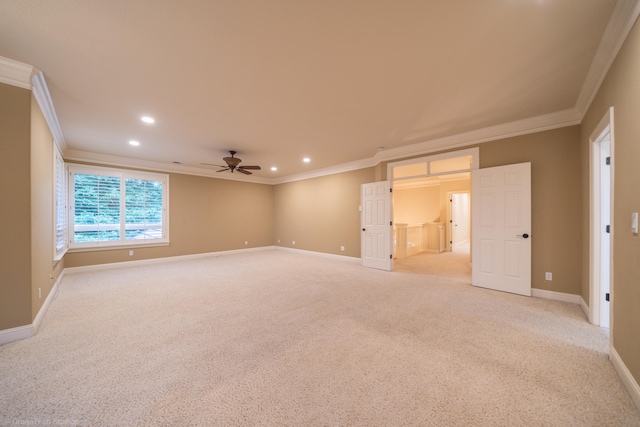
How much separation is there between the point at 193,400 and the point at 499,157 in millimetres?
5080

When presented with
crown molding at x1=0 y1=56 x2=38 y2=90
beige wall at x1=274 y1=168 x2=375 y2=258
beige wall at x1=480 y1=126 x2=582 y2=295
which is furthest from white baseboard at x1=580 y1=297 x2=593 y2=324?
crown molding at x1=0 y1=56 x2=38 y2=90

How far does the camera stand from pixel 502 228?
3.77 m

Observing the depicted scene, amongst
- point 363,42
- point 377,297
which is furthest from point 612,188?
point 377,297

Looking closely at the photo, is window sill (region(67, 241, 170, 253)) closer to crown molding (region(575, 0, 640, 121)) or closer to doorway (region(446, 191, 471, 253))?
crown molding (region(575, 0, 640, 121))

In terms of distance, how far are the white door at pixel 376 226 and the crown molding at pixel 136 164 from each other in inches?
181

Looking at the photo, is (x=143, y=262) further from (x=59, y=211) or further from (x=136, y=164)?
(x=136, y=164)

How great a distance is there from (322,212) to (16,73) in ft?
19.6

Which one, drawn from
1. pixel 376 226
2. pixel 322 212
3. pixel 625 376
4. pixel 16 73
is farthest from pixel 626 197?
pixel 322 212

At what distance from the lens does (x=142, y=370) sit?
6.19 ft

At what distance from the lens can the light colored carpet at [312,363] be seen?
1460mm

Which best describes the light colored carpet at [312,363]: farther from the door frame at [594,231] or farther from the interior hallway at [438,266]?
the interior hallway at [438,266]

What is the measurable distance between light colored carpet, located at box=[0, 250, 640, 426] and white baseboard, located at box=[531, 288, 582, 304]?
147 mm

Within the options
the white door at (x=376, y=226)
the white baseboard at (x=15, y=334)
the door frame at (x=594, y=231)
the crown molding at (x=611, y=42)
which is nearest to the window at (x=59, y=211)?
the white baseboard at (x=15, y=334)

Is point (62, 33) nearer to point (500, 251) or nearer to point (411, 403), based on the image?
point (411, 403)
